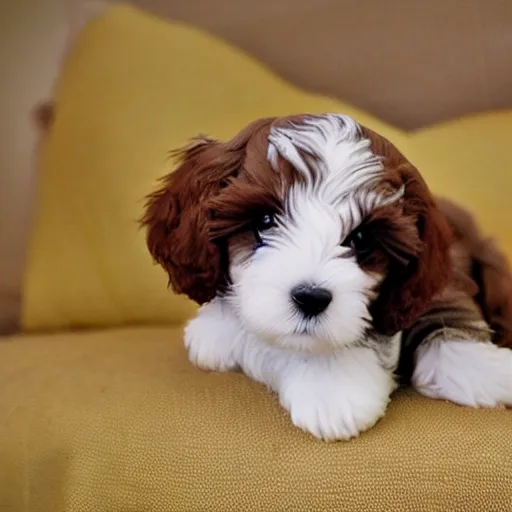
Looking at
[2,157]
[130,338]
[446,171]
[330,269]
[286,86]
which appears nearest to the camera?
[330,269]

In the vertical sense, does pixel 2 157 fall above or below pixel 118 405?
below

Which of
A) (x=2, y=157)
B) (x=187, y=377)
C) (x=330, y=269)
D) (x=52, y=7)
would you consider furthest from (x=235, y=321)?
(x=52, y=7)

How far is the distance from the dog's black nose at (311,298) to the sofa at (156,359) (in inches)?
7.2

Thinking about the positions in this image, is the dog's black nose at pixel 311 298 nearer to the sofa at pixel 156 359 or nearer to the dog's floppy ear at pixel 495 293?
the sofa at pixel 156 359

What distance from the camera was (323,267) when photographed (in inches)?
35.6

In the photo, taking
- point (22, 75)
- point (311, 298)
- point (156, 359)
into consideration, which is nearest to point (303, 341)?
point (311, 298)

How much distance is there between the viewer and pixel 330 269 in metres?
0.91

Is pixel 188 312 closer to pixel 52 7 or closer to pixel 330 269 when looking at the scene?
pixel 330 269

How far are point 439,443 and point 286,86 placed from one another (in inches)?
38.9

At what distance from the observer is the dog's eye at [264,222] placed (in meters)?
0.95

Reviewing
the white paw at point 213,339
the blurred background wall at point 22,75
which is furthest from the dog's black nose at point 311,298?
the blurred background wall at point 22,75

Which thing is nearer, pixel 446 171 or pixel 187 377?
pixel 187 377

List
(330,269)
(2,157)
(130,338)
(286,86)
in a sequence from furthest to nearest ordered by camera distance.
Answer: (2,157), (286,86), (130,338), (330,269)

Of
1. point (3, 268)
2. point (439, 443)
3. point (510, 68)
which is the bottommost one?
point (3, 268)
